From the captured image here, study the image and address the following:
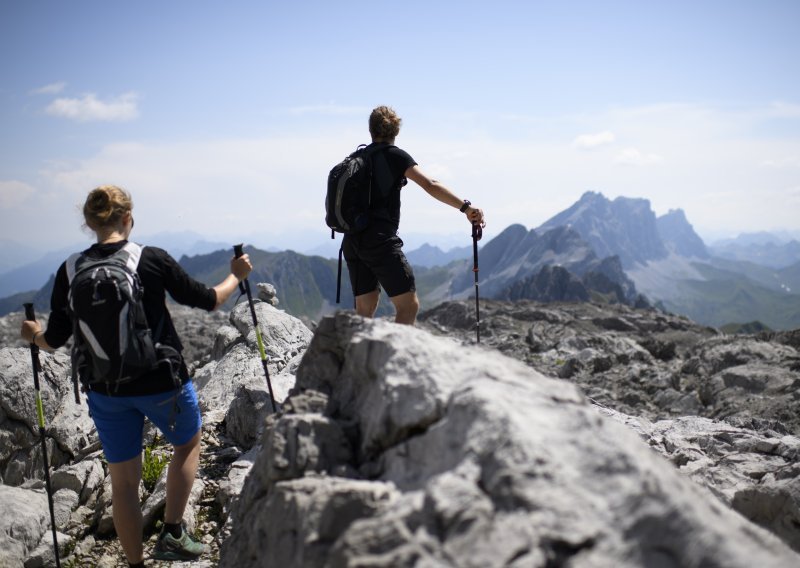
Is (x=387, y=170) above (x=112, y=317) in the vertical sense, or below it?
above

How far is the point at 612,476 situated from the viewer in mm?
3688

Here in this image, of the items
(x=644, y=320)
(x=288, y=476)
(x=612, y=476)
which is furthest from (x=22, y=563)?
(x=644, y=320)

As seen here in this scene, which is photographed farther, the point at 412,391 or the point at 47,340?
the point at 47,340

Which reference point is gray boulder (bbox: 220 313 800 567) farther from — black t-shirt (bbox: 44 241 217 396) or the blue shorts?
black t-shirt (bbox: 44 241 217 396)

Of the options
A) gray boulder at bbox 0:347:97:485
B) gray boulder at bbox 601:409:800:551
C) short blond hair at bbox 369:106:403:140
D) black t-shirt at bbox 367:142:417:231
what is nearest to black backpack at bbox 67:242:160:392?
black t-shirt at bbox 367:142:417:231

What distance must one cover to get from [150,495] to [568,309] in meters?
90.2

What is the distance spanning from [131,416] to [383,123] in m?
5.36

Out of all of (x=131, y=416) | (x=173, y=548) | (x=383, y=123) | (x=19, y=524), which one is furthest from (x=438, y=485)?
(x=19, y=524)

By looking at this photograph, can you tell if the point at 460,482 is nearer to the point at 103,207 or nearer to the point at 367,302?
the point at 103,207

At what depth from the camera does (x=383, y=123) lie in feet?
27.6

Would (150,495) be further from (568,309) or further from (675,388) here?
(568,309)

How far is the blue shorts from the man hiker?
340 cm

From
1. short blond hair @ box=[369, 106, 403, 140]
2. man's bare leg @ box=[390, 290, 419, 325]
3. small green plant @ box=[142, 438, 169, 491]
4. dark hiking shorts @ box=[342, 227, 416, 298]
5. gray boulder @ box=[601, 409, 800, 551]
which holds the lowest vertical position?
gray boulder @ box=[601, 409, 800, 551]

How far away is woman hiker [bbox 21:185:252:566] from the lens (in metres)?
5.73
